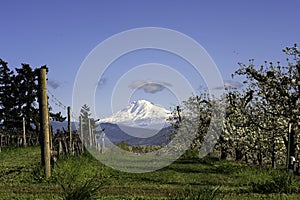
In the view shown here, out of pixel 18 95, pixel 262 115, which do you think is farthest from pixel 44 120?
pixel 18 95

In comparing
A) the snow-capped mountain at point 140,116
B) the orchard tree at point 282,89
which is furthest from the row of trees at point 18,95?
the orchard tree at point 282,89

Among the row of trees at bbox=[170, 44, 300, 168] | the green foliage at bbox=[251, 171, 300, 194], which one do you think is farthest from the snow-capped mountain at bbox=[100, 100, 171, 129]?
the green foliage at bbox=[251, 171, 300, 194]

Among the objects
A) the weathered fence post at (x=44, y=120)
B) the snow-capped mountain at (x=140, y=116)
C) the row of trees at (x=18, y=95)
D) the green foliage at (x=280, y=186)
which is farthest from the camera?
the row of trees at (x=18, y=95)

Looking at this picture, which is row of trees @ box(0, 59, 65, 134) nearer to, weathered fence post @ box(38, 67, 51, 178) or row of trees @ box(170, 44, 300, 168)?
row of trees @ box(170, 44, 300, 168)

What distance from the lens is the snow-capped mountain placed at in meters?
35.5

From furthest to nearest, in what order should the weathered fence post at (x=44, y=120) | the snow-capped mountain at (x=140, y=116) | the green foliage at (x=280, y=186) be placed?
the snow-capped mountain at (x=140, y=116) < the weathered fence post at (x=44, y=120) < the green foliage at (x=280, y=186)

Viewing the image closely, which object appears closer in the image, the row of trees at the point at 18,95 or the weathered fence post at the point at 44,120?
the weathered fence post at the point at 44,120

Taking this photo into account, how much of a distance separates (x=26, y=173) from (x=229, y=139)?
25.6m

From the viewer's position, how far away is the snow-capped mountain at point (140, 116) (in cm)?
3550

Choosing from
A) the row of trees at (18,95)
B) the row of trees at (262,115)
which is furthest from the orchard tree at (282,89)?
the row of trees at (18,95)

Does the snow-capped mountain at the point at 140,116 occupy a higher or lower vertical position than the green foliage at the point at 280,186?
higher

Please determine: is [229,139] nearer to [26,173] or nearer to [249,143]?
[249,143]

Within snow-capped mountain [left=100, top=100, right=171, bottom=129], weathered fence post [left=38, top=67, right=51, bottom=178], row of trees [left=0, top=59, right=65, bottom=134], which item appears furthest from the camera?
row of trees [left=0, top=59, right=65, bottom=134]

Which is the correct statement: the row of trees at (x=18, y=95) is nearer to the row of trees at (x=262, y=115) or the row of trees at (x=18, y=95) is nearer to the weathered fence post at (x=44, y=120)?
the row of trees at (x=262, y=115)
